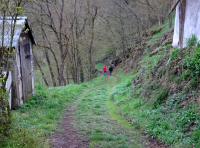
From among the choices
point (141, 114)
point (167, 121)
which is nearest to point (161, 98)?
point (141, 114)

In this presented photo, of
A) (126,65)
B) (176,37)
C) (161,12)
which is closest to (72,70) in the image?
(126,65)

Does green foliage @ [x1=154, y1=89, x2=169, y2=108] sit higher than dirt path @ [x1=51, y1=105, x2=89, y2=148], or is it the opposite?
green foliage @ [x1=154, y1=89, x2=169, y2=108]

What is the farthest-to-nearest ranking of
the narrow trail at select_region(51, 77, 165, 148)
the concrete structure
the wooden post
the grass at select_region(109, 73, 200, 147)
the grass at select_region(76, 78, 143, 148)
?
1. the wooden post
2. the concrete structure
3. the grass at select_region(76, 78, 143, 148)
4. the narrow trail at select_region(51, 77, 165, 148)
5. the grass at select_region(109, 73, 200, 147)

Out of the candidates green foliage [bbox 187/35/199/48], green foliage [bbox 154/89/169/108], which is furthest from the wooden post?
green foliage [bbox 154/89/169/108]

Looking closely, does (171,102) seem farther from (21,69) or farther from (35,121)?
(21,69)

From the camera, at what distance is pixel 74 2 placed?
35.6 m

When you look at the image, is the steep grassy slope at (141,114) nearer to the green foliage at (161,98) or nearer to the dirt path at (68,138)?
the green foliage at (161,98)

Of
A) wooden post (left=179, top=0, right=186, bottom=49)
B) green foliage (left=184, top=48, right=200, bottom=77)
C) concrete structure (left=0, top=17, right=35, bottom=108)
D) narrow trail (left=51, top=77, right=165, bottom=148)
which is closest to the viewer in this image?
narrow trail (left=51, top=77, right=165, bottom=148)

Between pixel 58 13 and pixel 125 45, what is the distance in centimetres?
1082

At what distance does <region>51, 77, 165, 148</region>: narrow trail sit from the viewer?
31.1 ft

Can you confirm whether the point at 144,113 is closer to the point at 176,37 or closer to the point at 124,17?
the point at 176,37

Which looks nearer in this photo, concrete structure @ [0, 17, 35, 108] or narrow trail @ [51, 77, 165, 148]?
narrow trail @ [51, 77, 165, 148]

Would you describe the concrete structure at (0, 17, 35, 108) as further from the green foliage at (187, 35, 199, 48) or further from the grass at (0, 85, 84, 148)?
the green foliage at (187, 35, 199, 48)

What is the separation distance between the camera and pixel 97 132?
420 inches
